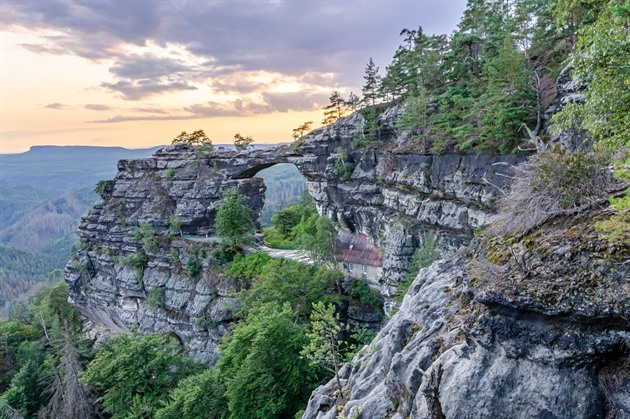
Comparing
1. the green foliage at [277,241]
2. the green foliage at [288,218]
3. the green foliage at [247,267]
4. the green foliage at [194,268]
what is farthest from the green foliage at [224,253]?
the green foliage at [288,218]

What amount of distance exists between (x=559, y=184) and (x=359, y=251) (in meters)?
24.7

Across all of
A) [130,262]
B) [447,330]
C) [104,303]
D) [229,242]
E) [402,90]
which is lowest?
[104,303]

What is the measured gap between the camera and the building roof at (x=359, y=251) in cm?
2892

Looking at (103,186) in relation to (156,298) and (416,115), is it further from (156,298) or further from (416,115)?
(416,115)

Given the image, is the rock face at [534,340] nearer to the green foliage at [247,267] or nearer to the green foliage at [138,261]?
the green foliage at [247,267]

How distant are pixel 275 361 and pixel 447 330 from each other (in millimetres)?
11503

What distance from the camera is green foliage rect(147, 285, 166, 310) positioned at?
3478cm

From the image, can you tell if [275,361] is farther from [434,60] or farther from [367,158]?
[434,60]

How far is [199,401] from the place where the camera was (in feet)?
52.1

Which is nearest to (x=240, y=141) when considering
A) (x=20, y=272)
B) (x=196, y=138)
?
(x=196, y=138)

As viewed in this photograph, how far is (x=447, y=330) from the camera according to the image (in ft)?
21.4

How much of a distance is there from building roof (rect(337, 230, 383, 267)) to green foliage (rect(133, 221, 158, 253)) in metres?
20.3

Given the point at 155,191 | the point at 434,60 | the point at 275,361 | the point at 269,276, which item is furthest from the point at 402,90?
the point at 155,191

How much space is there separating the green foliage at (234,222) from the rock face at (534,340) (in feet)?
88.9
